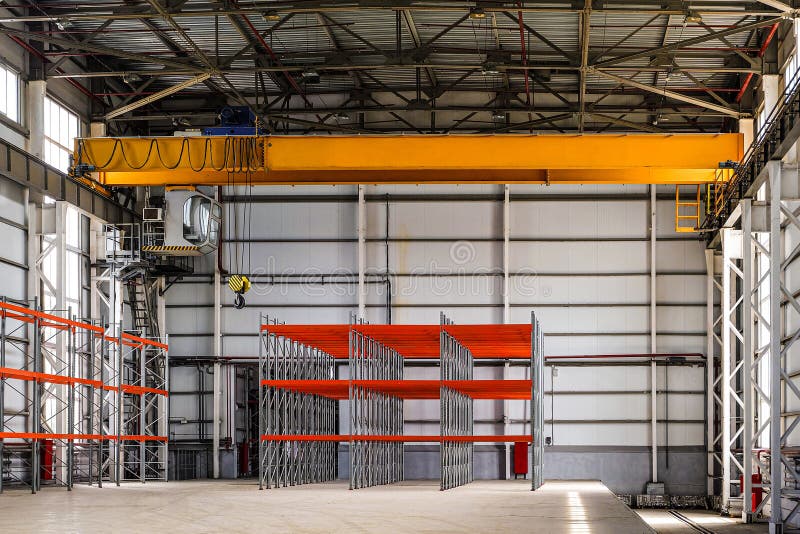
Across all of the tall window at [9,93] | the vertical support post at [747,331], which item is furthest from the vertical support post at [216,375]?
the vertical support post at [747,331]

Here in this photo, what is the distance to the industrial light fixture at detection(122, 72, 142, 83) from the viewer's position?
92.0 ft

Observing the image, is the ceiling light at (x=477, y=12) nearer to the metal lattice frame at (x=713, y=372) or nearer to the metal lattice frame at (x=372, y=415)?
the metal lattice frame at (x=372, y=415)

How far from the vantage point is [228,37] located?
28281mm

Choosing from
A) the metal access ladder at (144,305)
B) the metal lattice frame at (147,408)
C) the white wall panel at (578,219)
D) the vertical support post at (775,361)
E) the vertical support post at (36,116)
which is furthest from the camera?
the white wall panel at (578,219)

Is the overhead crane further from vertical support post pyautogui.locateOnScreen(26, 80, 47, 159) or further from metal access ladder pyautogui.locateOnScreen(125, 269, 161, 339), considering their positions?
metal access ladder pyautogui.locateOnScreen(125, 269, 161, 339)

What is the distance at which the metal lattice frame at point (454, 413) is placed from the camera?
828 inches

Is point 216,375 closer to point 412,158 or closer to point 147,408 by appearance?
point 147,408

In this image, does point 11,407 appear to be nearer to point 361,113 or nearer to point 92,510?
point 92,510

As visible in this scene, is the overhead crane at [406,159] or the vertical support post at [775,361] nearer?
the vertical support post at [775,361]

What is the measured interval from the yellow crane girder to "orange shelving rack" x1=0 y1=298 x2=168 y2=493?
172 inches

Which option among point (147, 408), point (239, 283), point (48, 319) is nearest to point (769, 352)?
point (239, 283)

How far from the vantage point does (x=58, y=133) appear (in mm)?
28672

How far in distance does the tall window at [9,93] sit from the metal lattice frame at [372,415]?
10.6m

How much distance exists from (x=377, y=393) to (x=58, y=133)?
11801 mm
